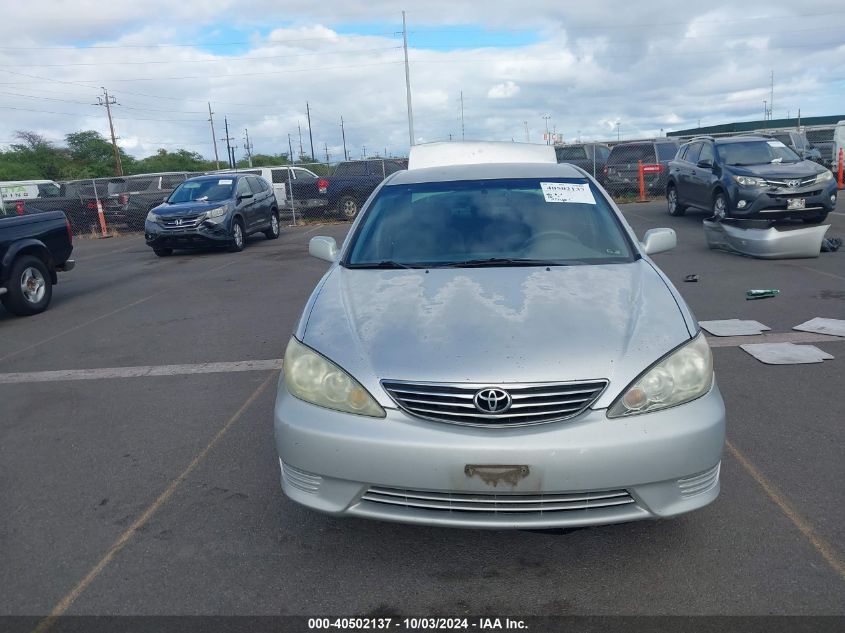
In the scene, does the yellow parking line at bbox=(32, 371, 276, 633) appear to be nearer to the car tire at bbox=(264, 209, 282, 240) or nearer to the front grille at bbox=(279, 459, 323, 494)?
the front grille at bbox=(279, 459, 323, 494)

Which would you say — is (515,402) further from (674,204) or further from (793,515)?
(674,204)

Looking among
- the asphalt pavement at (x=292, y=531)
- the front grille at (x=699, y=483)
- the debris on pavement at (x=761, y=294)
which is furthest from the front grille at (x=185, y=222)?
the front grille at (x=699, y=483)

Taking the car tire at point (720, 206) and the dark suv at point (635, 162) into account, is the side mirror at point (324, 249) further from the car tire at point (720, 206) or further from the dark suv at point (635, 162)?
the dark suv at point (635, 162)

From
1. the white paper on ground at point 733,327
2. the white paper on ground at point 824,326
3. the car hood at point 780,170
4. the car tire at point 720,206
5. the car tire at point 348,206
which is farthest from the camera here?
the car tire at point 348,206

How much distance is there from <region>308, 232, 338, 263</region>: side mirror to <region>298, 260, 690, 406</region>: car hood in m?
0.76

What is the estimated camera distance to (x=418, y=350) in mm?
2955

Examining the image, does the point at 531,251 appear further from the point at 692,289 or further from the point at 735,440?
the point at 692,289

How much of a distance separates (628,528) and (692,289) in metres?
6.16

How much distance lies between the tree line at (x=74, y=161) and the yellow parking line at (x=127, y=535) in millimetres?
60480

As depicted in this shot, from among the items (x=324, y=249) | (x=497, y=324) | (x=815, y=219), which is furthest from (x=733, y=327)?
(x=815, y=219)

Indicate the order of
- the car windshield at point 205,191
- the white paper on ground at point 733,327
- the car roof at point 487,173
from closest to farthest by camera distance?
the car roof at point 487,173 < the white paper on ground at point 733,327 < the car windshield at point 205,191

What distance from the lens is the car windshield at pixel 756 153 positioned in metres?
13.3

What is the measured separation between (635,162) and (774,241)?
39.4 ft

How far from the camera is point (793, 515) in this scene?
3.34 m
